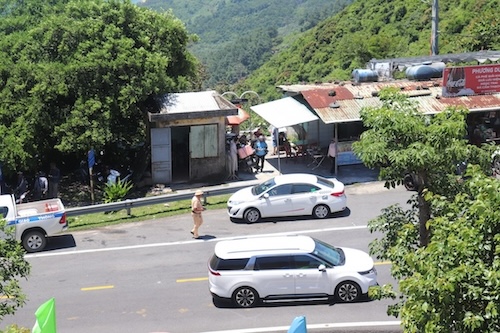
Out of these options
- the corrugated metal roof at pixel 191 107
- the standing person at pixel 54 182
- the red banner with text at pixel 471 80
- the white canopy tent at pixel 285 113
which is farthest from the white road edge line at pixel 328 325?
the red banner with text at pixel 471 80

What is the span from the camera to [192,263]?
17.7 meters

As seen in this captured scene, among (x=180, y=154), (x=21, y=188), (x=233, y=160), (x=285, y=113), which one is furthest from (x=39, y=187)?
(x=285, y=113)

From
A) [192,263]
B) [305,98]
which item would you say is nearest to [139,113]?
[305,98]

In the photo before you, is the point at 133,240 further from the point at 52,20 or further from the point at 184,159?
the point at 52,20

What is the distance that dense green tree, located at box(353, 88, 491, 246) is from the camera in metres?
10.5

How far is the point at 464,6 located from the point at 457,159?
5431 cm

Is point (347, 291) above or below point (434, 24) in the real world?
below

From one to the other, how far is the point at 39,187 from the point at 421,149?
1663cm

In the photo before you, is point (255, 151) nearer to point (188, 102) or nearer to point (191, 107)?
point (191, 107)

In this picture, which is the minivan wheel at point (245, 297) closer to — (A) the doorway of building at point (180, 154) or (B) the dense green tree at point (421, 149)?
(B) the dense green tree at point (421, 149)

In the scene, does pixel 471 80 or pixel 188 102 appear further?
pixel 471 80

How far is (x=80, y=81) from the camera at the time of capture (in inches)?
984

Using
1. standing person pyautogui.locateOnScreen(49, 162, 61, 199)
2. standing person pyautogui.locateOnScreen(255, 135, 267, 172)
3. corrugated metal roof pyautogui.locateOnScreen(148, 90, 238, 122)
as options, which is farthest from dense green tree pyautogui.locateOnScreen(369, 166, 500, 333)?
standing person pyautogui.locateOnScreen(49, 162, 61, 199)

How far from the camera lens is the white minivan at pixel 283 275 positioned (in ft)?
48.3
